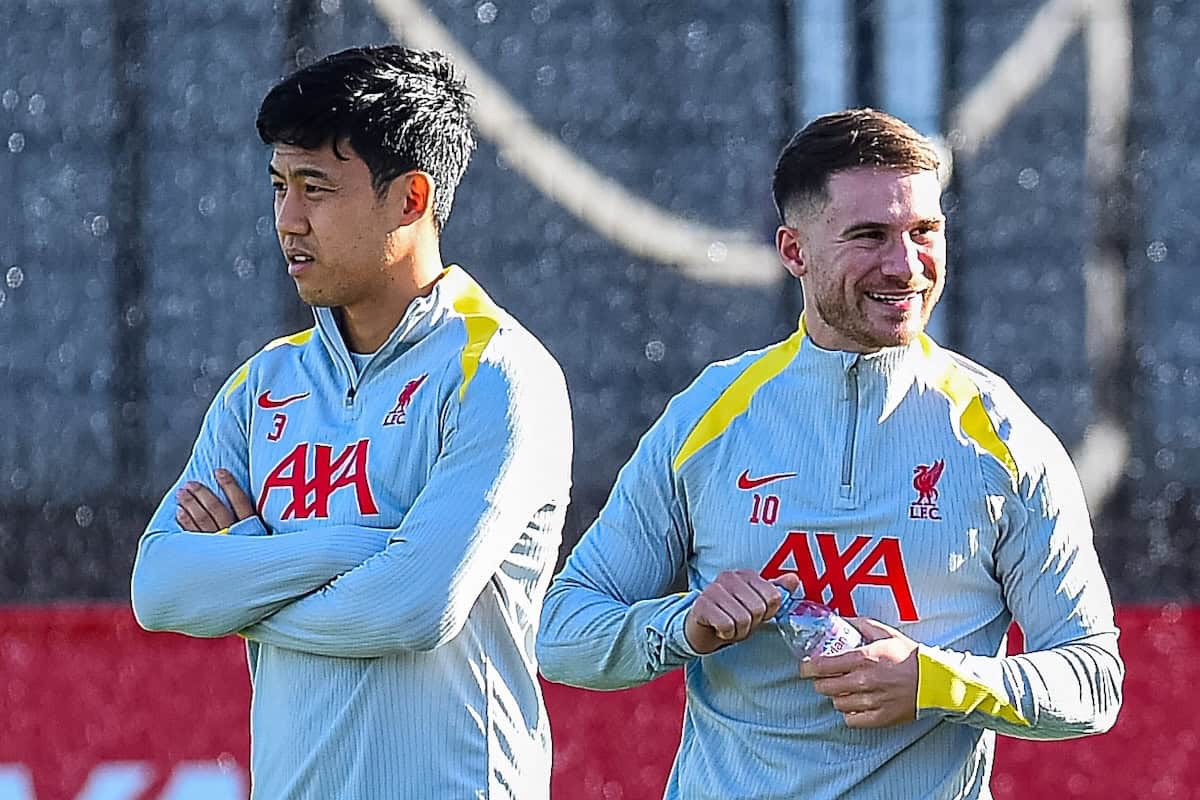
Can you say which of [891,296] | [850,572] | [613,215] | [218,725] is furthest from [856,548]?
[218,725]

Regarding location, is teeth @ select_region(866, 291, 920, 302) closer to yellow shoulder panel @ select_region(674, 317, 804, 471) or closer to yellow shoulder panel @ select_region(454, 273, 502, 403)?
yellow shoulder panel @ select_region(674, 317, 804, 471)

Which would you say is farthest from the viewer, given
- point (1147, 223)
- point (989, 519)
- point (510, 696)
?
point (1147, 223)

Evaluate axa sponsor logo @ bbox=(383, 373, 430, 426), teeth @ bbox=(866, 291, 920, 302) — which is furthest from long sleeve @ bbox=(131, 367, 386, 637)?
teeth @ bbox=(866, 291, 920, 302)

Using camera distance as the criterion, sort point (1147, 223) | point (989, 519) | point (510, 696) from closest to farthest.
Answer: point (989, 519) < point (510, 696) < point (1147, 223)

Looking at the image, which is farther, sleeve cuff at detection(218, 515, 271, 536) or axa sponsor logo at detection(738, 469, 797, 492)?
sleeve cuff at detection(218, 515, 271, 536)

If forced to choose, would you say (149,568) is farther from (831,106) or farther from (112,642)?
(831,106)

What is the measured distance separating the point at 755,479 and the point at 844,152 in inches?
12.8

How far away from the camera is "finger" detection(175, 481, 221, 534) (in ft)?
6.68

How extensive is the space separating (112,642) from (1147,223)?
1889 mm

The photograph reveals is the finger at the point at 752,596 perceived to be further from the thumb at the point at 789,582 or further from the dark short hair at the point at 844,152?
the dark short hair at the point at 844,152

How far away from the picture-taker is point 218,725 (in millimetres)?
3332

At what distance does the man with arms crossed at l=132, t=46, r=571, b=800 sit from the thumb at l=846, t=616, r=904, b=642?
0.38 metres

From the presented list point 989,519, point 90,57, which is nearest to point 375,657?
point 989,519

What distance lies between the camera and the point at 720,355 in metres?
3.31
